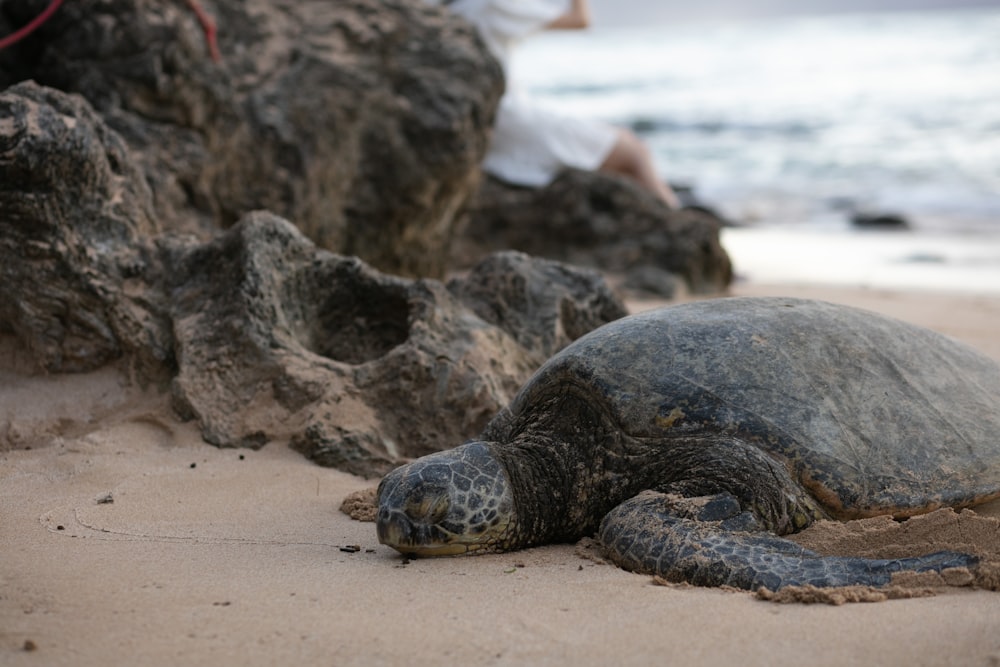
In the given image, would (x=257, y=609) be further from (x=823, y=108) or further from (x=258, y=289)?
(x=823, y=108)

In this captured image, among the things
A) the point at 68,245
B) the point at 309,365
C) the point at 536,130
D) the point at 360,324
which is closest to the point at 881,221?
the point at 536,130

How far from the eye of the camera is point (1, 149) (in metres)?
3.47

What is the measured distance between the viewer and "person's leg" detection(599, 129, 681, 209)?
27.2 feet

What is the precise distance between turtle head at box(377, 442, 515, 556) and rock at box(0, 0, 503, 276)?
2375 mm

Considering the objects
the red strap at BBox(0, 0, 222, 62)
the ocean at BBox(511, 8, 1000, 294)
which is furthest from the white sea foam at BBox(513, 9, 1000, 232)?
the red strap at BBox(0, 0, 222, 62)

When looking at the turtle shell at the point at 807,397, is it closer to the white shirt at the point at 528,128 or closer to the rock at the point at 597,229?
the rock at the point at 597,229

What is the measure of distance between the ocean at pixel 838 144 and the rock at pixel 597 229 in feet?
2.90

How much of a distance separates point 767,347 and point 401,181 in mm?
3351

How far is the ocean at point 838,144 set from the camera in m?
9.43

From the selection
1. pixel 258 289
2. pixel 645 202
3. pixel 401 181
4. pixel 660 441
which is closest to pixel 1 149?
pixel 258 289

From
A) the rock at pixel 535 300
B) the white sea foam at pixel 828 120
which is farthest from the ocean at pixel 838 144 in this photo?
the rock at pixel 535 300

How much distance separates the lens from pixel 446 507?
2775mm

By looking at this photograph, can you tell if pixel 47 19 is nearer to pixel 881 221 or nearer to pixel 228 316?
pixel 228 316

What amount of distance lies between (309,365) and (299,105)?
2.37m
